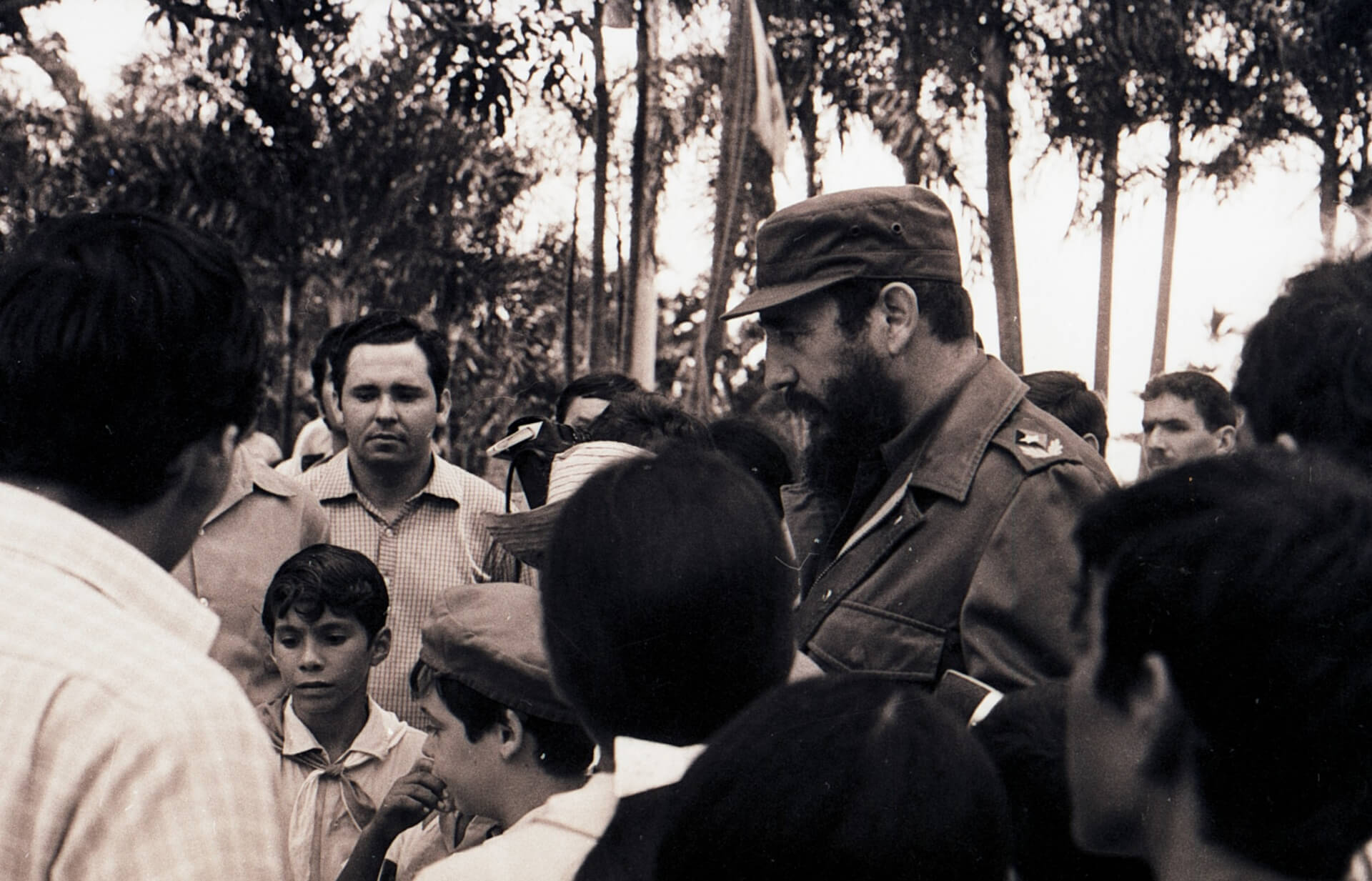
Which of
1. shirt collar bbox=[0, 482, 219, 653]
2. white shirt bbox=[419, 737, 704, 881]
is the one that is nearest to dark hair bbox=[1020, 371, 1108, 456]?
white shirt bbox=[419, 737, 704, 881]

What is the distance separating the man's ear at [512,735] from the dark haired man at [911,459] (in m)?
0.60

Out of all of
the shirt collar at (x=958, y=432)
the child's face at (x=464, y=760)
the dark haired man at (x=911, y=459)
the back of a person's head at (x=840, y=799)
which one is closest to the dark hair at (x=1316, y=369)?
the dark haired man at (x=911, y=459)

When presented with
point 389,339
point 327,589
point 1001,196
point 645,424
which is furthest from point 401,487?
point 1001,196

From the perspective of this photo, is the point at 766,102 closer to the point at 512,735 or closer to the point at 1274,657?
the point at 512,735

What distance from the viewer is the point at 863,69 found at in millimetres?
14906

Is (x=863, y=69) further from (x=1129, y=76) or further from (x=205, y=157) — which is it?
(x=205, y=157)

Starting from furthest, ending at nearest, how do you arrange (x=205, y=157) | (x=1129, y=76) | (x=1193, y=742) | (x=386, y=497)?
1. (x=205, y=157)
2. (x=1129, y=76)
3. (x=386, y=497)
4. (x=1193, y=742)

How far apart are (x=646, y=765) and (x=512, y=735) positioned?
572 millimetres

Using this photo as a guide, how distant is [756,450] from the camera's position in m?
4.23

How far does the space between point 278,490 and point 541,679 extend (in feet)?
6.26

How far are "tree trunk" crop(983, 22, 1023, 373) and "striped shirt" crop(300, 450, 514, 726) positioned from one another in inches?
423

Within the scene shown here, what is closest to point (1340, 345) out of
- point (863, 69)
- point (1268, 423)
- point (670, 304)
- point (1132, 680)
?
point (1268, 423)

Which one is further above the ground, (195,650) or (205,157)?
(205,157)

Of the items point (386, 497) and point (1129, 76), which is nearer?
point (386, 497)
